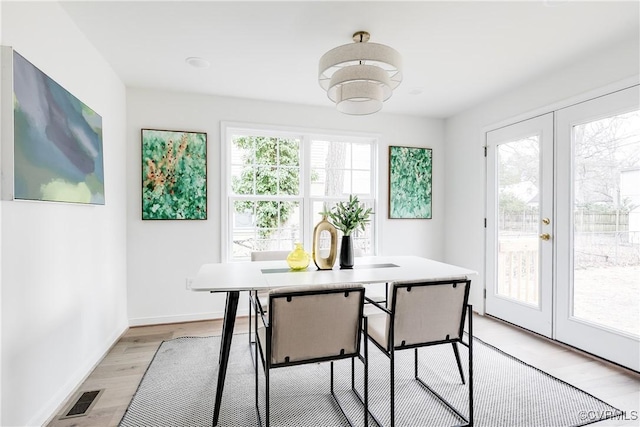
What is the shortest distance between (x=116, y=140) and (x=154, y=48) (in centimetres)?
98

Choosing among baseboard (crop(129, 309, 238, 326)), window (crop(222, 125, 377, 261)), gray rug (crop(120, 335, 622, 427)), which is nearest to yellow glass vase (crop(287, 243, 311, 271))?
gray rug (crop(120, 335, 622, 427))

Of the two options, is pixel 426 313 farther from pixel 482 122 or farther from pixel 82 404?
pixel 482 122

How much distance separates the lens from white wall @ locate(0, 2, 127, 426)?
160cm

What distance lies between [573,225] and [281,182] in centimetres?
283

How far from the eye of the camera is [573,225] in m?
2.79

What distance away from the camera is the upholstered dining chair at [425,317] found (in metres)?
1.71

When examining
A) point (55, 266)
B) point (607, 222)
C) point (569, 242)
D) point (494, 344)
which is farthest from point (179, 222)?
point (607, 222)

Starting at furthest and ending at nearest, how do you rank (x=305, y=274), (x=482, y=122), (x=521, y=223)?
(x=482, y=122), (x=521, y=223), (x=305, y=274)

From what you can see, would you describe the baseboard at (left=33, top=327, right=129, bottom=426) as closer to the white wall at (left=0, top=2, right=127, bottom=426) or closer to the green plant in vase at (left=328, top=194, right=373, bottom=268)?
the white wall at (left=0, top=2, right=127, bottom=426)

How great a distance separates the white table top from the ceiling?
1.63m

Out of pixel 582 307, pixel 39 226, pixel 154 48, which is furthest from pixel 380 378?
pixel 154 48

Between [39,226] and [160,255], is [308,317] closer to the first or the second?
[39,226]

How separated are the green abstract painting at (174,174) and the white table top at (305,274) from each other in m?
1.32

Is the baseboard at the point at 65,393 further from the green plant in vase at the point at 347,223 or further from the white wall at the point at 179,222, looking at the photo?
the green plant in vase at the point at 347,223
